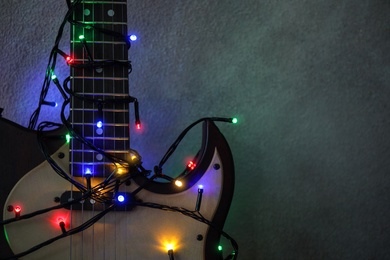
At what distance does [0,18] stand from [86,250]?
67 centimetres

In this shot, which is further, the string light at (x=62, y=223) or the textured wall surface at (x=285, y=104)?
the textured wall surface at (x=285, y=104)

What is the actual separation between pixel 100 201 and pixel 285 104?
24.0 inches

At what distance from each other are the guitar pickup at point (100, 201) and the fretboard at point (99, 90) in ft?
0.14

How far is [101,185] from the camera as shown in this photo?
94 centimetres

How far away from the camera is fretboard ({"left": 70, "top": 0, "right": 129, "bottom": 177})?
3.16 feet

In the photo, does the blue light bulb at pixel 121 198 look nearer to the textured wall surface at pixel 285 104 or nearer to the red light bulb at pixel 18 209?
the red light bulb at pixel 18 209

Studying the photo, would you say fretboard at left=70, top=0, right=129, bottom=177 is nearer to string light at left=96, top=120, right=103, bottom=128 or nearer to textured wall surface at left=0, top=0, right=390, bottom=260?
string light at left=96, top=120, right=103, bottom=128

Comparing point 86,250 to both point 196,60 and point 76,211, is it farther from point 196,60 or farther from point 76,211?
point 196,60

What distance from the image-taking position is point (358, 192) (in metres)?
1.33

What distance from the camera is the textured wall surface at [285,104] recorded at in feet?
4.21

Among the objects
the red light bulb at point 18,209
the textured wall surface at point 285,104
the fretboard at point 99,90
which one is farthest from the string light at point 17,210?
the textured wall surface at point 285,104

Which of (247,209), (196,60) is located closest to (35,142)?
(196,60)

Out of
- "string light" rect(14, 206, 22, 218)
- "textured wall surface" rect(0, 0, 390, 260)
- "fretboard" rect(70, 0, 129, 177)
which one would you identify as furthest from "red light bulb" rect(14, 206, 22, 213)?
"textured wall surface" rect(0, 0, 390, 260)

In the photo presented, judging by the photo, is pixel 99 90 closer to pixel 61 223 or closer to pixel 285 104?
pixel 61 223
